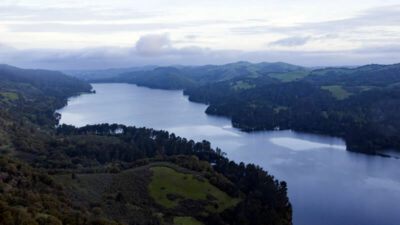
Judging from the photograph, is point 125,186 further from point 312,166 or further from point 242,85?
point 242,85

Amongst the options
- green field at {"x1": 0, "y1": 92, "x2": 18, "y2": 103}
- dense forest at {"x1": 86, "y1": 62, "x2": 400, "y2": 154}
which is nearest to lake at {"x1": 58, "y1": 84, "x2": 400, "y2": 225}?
dense forest at {"x1": 86, "y1": 62, "x2": 400, "y2": 154}

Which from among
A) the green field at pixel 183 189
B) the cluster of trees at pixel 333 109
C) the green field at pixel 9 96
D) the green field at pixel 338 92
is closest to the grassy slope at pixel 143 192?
the green field at pixel 183 189

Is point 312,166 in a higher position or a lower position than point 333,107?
lower

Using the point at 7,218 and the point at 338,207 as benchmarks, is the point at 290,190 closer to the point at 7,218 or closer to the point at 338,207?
the point at 338,207

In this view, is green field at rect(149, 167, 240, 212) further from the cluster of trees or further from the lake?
the cluster of trees

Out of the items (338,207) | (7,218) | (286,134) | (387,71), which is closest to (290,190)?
(338,207)

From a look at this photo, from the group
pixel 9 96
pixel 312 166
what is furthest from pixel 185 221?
pixel 9 96
